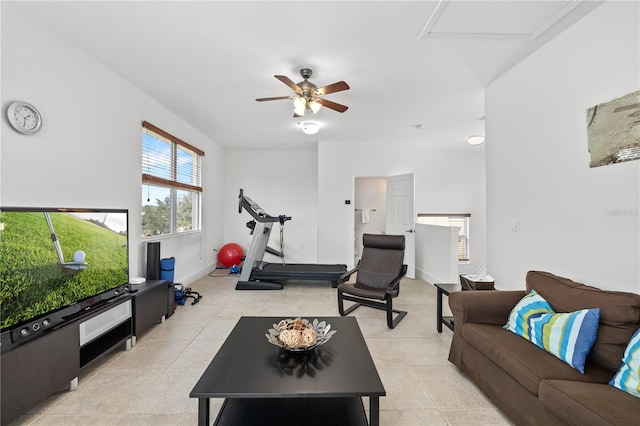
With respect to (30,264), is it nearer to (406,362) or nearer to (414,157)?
(406,362)

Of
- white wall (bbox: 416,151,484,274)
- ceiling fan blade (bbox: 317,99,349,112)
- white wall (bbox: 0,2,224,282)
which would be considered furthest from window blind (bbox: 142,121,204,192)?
white wall (bbox: 416,151,484,274)

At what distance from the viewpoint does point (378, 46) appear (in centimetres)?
237

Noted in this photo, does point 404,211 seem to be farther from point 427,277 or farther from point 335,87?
point 335,87

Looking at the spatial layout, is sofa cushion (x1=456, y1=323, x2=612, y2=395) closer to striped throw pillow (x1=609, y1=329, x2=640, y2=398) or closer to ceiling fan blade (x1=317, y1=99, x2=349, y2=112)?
striped throw pillow (x1=609, y1=329, x2=640, y2=398)

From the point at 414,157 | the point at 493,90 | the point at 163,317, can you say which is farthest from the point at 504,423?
the point at 414,157

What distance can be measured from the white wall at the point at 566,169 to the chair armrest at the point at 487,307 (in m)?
0.52

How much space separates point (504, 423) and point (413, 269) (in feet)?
12.0

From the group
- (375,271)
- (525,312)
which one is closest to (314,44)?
(525,312)

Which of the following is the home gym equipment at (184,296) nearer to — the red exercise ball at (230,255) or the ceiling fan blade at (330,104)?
the red exercise ball at (230,255)

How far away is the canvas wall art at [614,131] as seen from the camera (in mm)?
1692

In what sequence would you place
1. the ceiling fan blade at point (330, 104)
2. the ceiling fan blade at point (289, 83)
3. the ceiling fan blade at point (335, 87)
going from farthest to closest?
the ceiling fan blade at point (330, 104)
the ceiling fan blade at point (335, 87)
the ceiling fan blade at point (289, 83)

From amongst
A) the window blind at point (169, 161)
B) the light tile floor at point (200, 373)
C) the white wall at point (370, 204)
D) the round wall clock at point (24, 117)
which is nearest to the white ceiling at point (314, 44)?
the window blind at point (169, 161)

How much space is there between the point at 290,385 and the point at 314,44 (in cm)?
248

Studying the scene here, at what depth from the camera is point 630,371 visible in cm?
129
